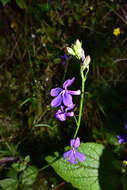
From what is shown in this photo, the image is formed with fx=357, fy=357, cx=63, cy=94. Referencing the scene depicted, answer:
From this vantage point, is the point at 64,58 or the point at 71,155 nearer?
the point at 71,155

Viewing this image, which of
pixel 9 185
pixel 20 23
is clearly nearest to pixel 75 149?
pixel 9 185

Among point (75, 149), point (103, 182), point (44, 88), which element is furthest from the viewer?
point (44, 88)

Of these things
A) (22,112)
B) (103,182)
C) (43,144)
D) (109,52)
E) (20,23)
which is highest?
(20,23)

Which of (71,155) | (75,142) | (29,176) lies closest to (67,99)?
(75,142)

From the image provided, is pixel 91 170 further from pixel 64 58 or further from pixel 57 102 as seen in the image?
pixel 64 58

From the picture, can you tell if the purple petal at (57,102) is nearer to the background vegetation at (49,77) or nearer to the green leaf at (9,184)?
the background vegetation at (49,77)

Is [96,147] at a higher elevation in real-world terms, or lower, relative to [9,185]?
higher

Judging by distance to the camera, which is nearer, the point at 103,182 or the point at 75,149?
the point at 75,149

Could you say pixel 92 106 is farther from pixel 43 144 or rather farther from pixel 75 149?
pixel 75 149
